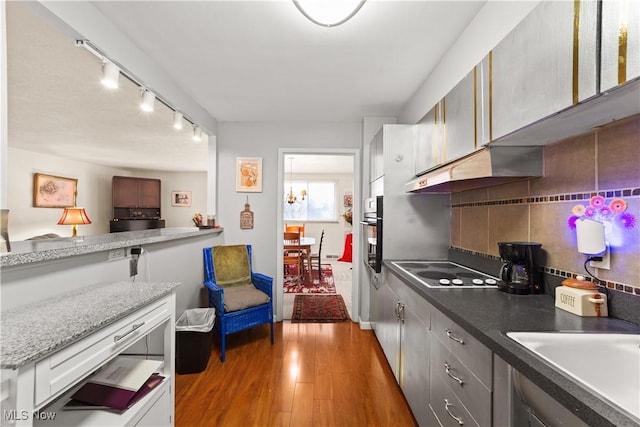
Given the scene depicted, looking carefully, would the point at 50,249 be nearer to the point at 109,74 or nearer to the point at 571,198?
the point at 109,74

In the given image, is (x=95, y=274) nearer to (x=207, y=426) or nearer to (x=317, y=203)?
(x=207, y=426)

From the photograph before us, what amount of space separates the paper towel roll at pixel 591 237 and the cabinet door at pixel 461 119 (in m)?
0.58

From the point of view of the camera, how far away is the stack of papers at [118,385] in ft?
3.90

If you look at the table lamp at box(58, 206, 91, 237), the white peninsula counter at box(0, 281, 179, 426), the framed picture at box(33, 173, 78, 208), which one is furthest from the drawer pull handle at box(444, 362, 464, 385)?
the framed picture at box(33, 173, 78, 208)

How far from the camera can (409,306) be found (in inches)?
70.6

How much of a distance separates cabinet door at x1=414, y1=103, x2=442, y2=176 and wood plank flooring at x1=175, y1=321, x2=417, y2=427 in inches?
68.2

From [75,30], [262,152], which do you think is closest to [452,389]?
[75,30]

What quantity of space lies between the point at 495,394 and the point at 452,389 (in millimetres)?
342

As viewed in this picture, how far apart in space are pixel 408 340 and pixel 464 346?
2.45ft

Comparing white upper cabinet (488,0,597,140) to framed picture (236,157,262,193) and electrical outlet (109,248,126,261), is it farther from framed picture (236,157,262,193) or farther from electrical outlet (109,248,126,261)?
framed picture (236,157,262,193)

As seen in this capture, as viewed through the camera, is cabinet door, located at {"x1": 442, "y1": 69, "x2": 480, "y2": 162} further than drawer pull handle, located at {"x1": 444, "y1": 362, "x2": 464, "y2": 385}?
Yes

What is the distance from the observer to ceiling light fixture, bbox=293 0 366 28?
1347 mm

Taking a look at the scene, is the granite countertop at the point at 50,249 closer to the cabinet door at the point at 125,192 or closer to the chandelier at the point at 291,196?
the chandelier at the point at 291,196

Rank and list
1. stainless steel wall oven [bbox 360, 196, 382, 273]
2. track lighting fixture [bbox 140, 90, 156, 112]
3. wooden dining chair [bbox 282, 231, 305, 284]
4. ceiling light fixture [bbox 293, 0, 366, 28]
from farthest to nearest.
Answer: wooden dining chair [bbox 282, 231, 305, 284] → stainless steel wall oven [bbox 360, 196, 382, 273] → track lighting fixture [bbox 140, 90, 156, 112] → ceiling light fixture [bbox 293, 0, 366, 28]
